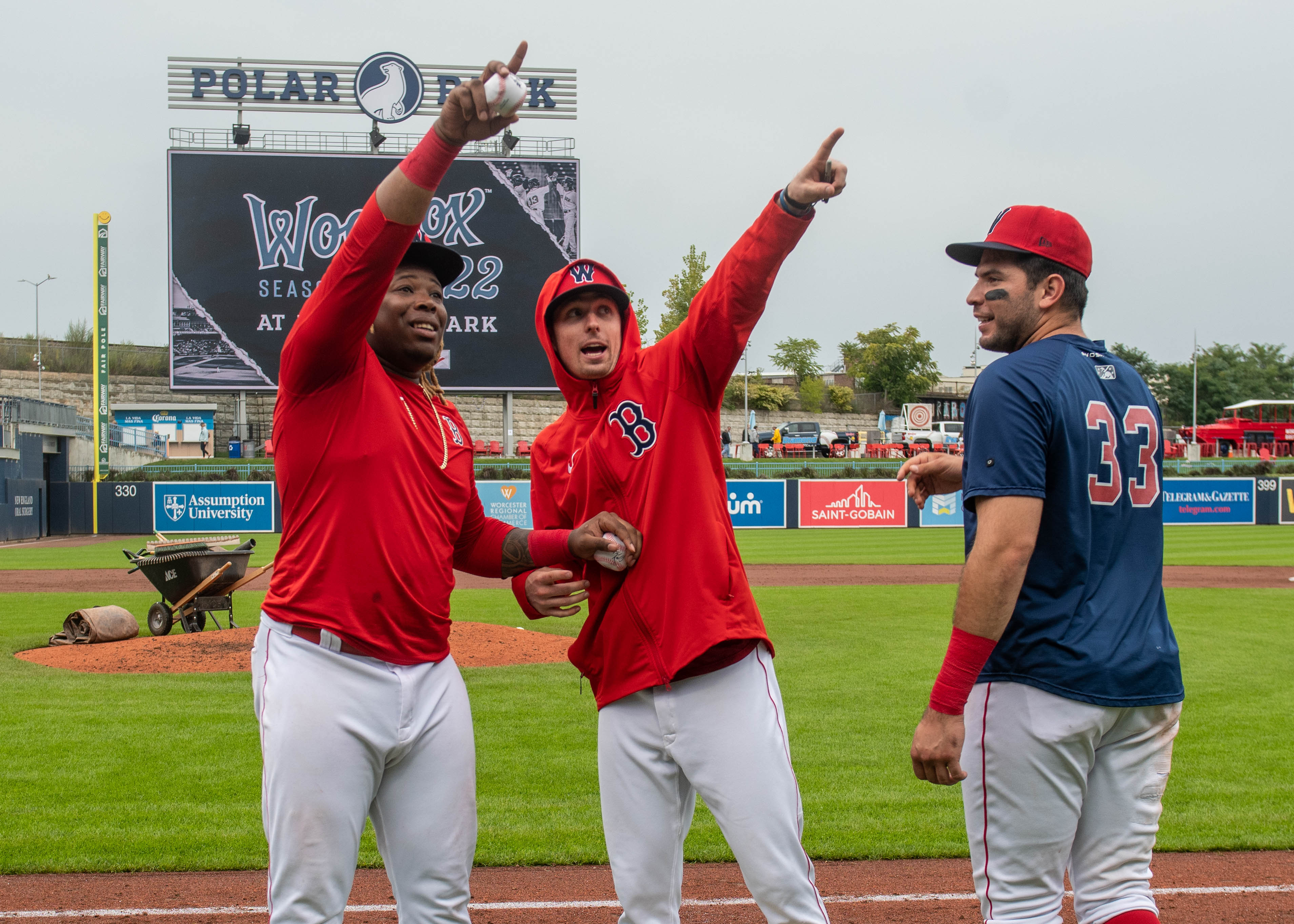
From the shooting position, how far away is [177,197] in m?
31.4

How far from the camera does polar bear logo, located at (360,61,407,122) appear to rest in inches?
1362

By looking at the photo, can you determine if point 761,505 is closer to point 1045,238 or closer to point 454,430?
point 454,430

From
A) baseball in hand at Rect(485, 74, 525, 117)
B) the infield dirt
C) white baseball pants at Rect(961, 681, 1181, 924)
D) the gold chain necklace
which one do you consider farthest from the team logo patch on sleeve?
the infield dirt

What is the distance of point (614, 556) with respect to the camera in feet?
8.91

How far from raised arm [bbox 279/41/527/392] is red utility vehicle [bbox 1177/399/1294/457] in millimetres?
52846

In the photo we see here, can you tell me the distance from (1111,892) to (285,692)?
6.90 feet

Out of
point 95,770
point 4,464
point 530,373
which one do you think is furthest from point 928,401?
point 95,770

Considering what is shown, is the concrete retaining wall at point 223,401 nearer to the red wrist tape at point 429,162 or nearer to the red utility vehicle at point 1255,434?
the red utility vehicle at point 1255,434

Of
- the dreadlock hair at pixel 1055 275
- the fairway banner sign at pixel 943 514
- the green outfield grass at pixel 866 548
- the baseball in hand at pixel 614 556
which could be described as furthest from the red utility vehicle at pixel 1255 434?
the baseball in hand at pixel 614 556


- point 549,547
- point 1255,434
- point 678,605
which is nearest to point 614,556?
point 678,605

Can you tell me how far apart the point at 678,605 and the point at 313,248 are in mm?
32218

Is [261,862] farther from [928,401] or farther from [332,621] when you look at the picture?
[928,401]

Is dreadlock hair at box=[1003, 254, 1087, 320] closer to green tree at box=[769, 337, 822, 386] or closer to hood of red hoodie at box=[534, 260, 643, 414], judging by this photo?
hood of red hoodie at box=[534, 260, 643, 414]

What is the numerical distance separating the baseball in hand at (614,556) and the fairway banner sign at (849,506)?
86.1 ft
